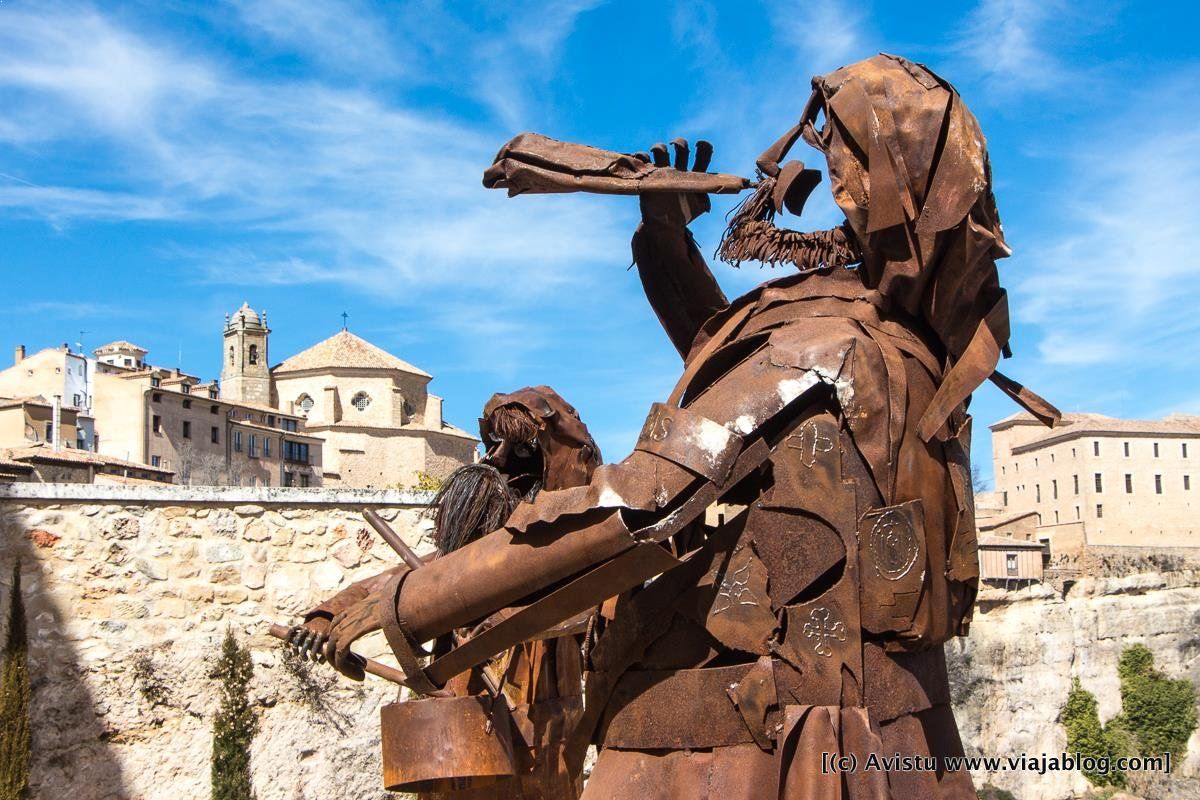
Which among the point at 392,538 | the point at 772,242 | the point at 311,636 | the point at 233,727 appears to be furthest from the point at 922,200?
the point at 233,727

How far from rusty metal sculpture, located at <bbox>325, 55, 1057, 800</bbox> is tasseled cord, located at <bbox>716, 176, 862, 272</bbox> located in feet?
0.54

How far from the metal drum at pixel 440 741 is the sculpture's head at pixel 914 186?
156 cm

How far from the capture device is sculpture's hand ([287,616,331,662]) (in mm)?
3438

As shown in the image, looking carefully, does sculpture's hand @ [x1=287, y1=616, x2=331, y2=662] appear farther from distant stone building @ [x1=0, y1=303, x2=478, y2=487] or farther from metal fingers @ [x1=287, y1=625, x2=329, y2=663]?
distant stone building @ [x1=0, y1=303, x2=478, y2=487]

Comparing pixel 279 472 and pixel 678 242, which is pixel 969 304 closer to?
pixel 678 242

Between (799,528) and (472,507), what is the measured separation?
1.51 m

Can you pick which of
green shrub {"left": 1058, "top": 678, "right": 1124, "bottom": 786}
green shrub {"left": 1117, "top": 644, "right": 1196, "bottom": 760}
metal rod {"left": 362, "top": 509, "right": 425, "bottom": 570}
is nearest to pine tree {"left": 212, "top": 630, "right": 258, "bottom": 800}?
metal rod {"left": 362, "top": 509, "right": 425, "bottom": 570}

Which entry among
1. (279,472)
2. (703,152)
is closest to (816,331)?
(703,152)

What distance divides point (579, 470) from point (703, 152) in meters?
1.25

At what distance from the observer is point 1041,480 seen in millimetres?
70812

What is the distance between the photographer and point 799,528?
2508 mm

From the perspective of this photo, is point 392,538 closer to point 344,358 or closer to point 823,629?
point 823,629

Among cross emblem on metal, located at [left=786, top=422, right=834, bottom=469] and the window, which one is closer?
cross emblem on metal, located at [left=786, top=422, right=834, bottom=469]

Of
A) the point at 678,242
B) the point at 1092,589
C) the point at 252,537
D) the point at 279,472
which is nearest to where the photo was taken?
the point at 678,242
